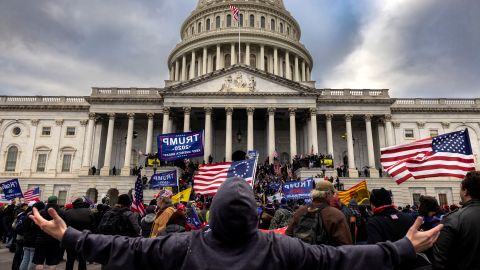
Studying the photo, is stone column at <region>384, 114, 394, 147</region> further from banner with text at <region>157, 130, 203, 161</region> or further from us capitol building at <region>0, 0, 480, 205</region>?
banner with text at <region>157, 130, 203, 161</region>

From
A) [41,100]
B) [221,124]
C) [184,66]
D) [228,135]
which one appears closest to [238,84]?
[228,135]

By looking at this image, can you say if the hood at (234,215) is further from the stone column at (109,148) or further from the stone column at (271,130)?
the stone column at (109,148)

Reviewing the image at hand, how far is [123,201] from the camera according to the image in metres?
7.24

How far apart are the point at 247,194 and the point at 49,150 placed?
49887 millimetres

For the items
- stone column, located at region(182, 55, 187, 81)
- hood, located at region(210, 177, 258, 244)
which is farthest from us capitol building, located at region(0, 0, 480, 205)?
hood, located at region(210, 177, 258, 244)

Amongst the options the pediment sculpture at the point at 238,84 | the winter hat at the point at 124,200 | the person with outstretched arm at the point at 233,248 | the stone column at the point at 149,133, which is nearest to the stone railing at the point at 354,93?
the pediment sculpture at the point at 238,84

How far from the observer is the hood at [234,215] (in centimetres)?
233

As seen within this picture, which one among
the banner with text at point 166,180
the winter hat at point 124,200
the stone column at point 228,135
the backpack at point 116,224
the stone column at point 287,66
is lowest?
the backpack at point 116,224

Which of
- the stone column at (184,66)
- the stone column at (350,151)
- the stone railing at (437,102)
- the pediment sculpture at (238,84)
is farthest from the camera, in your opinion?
the stone column at (184,66)

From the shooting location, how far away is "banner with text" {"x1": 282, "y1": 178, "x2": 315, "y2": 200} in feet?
60.1

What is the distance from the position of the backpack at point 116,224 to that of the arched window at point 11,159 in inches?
1818

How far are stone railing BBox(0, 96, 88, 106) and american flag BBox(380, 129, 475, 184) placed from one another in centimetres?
4475

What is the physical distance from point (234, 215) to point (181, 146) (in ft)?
44.5

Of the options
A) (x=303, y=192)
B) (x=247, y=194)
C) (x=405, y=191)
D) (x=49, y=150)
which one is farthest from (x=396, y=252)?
(x=49, y=150)
